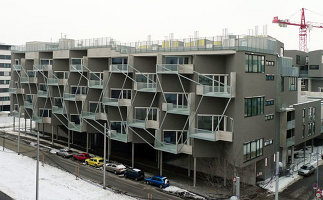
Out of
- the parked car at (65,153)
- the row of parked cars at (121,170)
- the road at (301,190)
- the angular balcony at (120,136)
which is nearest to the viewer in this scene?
the road at (301,190)

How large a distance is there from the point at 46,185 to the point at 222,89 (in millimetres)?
27883

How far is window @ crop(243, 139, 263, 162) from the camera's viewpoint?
45.0 metres

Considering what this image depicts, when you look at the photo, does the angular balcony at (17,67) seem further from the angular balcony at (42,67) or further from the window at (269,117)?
the window at (269,117)

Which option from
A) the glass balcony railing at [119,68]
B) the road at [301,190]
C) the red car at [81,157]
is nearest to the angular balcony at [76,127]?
the red car at [81,157]

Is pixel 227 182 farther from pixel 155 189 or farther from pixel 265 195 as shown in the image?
pixel 155 189

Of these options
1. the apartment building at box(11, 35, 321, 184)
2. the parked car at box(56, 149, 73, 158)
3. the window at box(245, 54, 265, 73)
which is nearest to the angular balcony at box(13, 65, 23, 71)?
the apartment building at box(11, 35, 321, 184)

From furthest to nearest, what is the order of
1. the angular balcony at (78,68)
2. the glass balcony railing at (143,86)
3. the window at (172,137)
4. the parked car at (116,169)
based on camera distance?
the angular balcony at (78,68) < the glass balcony railing at (143,86) < the parked car at (116,169) < the window at (172,137)

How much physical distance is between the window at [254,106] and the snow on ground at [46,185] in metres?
20.5

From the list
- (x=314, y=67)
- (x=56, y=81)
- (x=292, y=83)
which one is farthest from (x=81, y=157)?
(x=314, y=67)

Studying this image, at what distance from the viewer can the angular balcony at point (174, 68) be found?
46656 mm

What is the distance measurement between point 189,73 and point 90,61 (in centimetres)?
2408

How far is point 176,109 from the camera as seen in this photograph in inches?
1885

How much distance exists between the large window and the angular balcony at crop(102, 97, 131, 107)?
2256mm

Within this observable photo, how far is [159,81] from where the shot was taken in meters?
49.4
